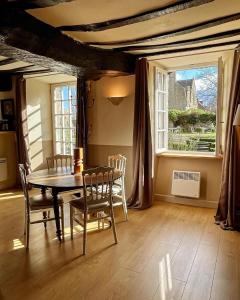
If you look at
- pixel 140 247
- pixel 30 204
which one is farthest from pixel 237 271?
pixel 30 204

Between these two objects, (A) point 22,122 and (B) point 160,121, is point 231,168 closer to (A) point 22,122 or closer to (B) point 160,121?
(B) point 160,121

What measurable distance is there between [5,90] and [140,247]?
4449 mm

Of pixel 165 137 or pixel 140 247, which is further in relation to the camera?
pixel 165 137

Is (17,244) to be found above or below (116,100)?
below

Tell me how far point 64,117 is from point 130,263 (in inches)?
162

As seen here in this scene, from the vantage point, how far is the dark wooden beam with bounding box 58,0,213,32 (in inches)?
84.4

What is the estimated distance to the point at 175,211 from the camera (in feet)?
12.6

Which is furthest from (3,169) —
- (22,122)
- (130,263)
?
(130,263)

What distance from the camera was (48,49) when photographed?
2727 mm

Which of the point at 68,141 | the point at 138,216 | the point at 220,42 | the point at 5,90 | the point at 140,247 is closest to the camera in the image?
the point at 140,247

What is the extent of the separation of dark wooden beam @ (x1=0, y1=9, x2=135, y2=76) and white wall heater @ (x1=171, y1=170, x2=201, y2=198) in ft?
6.31

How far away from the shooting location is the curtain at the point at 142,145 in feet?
12.8

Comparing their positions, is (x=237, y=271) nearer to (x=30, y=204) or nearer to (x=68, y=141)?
(x=30, y=204)

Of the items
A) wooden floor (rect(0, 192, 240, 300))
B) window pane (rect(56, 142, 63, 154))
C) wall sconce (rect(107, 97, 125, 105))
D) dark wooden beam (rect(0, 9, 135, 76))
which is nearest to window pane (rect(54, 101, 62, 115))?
window pane (rect(56, 142, 63, 154))
